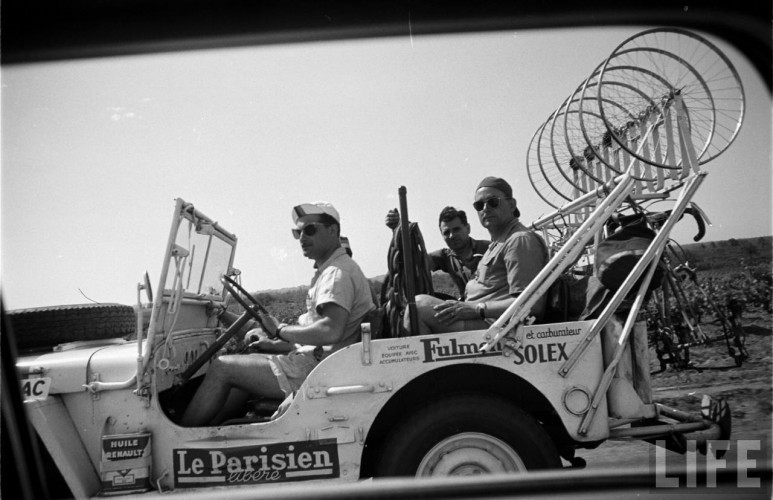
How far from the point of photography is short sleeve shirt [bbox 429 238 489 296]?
5691mm

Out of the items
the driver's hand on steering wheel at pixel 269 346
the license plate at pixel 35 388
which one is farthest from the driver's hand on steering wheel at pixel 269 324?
the license plate at pixel 35 388

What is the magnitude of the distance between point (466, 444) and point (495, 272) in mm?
1179

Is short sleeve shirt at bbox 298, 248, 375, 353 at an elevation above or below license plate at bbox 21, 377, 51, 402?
above

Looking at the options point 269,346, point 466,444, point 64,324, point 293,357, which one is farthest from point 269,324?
point 64,324

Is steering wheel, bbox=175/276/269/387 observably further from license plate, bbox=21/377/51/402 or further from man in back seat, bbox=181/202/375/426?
license plate, bbox=21/377/51/402

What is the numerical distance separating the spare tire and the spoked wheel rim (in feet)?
8.68

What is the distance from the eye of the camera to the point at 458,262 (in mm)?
5773

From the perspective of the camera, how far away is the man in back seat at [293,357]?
3199 millimetres

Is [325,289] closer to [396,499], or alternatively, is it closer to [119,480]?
[396,499]

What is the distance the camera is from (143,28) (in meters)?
3.13

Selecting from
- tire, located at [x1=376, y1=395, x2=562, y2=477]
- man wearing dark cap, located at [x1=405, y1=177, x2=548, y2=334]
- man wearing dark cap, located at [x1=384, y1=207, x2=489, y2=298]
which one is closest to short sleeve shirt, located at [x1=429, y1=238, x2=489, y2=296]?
man wearing dark cap, located at [x1=384, y1=207, x2=489, y2=298]

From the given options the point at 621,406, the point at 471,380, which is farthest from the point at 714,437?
the point at 471,380

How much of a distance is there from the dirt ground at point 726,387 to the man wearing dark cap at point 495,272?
5.65 feet

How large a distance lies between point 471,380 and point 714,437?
1457 millimetres
